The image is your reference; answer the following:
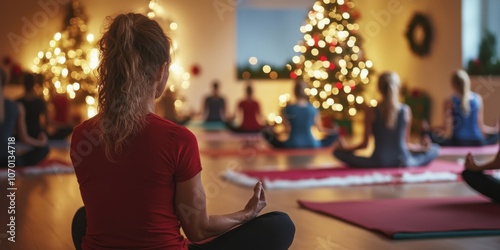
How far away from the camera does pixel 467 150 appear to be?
8914 millimetres

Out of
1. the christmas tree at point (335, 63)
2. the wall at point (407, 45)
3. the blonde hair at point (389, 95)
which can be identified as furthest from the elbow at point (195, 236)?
the wall at point (407, 45)

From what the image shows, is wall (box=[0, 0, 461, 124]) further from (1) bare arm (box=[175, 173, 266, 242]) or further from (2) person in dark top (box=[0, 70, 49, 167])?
(1) bare arm (box=[175, 173, 266, 242])

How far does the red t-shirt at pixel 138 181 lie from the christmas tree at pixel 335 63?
861 cm

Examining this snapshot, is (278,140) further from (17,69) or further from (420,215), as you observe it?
(17,69)

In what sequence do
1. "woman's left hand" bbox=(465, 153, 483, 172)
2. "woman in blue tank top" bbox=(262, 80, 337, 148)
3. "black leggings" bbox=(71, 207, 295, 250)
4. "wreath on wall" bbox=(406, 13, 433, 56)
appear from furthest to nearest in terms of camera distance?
"wreath on wall" bbox=(406, 13, 433, 56) → "woman in blue tank top" bbox=(262, 80, 337, 148) → "woman's left hand" bbox=(465, 153, 483, 172) → "black leggings" bbox=(71, 207, 295, 250)

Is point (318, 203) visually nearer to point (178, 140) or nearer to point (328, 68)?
point (178, 140)

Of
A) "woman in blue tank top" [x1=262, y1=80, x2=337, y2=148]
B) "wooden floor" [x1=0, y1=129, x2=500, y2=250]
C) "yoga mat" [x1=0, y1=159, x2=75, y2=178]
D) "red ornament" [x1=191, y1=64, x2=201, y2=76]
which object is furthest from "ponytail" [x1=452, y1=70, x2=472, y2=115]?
"red ornament" [x1=191, y1=64, x2=201, y2=76]

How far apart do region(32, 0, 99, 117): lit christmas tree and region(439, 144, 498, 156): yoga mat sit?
242 inches

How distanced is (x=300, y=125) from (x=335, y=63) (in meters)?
2.02

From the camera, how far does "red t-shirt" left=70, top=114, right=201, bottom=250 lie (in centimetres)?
234

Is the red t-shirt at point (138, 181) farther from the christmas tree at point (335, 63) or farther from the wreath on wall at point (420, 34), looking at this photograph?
the wreath on wall at point (420, 34)

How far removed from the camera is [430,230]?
12.7 feet

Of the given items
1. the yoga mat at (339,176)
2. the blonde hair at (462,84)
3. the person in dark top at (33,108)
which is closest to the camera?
the yoga mat at (339,176)

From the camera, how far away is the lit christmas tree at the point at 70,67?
1320cm
